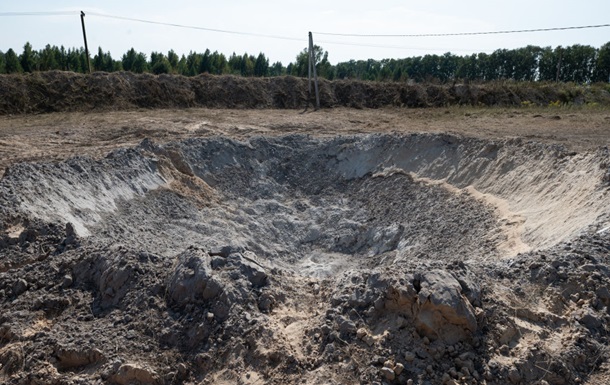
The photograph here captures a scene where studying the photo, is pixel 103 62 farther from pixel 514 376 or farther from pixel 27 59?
pixel 514 376


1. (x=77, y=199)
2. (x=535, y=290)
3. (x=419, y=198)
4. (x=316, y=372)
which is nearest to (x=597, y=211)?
(x=535, y=290)

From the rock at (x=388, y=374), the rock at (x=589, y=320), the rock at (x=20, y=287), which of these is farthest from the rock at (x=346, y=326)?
the rock at (x=20, y=287)

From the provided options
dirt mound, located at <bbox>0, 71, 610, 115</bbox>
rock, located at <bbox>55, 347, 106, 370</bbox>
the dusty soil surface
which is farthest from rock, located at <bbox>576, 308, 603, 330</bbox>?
dirt mound, located at <bbox>0, 71, 610, 115</bbox>

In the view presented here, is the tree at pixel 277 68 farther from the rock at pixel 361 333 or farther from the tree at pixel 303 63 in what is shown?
the rock at pixel 361 333

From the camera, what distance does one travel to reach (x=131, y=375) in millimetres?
4801

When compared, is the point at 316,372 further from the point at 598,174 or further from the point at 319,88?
the point at 319,88

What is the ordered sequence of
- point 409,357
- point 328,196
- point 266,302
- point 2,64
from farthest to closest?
point 2,64 → point 328,196 → point 266,302 → point 409,357

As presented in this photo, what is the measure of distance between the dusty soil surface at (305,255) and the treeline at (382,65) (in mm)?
11491

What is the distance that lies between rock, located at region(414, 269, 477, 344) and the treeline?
1934 centimetres

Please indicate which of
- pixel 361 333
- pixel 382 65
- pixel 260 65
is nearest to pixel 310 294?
pixel 361 333

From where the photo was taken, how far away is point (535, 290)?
5617mm

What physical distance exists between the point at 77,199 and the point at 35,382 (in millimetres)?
4714

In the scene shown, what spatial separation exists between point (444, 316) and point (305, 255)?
5521mm

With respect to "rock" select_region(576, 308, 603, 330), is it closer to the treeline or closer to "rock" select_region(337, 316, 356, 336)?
"rock" select_region(337, 316, 356, 336)
